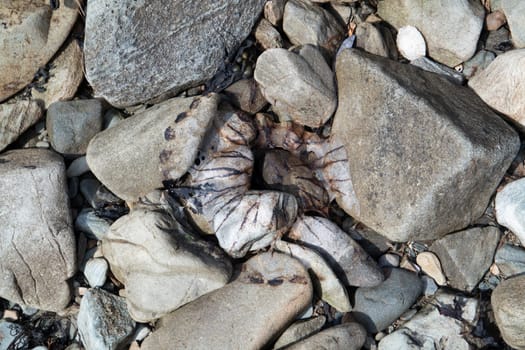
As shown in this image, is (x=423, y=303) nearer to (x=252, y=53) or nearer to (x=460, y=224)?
(x=460, y=224)

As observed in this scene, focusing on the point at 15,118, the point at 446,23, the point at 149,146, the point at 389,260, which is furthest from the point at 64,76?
the point at 446,23

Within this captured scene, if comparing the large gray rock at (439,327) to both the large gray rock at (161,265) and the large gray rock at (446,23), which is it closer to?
the large gray rock at (161,265)

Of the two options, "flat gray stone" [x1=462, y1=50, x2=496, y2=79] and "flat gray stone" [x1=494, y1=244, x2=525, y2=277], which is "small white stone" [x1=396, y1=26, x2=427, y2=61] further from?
"flat gray stone" [x1=494, y1=244, x2=525, y2=277]

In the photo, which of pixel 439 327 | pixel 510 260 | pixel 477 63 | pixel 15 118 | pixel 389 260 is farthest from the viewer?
pixel 477 63

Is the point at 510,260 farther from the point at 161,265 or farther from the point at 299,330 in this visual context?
the point at 161,265

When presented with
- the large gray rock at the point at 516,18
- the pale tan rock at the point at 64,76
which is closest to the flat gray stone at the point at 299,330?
the pale tan rock at the point at 64,76

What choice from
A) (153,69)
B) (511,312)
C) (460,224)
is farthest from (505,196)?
(153,69)

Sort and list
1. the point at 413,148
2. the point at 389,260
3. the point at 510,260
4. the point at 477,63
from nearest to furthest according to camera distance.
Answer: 1. the point at 413,148
2. the point at 510,260
3. the point at 389,260
4. the point at 477,63
